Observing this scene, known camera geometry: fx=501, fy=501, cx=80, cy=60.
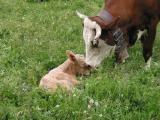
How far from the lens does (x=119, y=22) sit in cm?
778

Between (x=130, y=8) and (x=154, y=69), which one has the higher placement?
(x=130, y=8)

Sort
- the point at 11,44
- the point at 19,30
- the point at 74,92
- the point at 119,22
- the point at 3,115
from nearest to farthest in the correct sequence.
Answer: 1. the point at 3,115
2. the point at 74,92
3. the point at 119,22
4. the point at 11,44
5. the point at 19,30

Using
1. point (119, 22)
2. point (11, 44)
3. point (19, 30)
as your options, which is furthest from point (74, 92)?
point (19, 30)

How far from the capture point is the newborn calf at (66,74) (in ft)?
22.6

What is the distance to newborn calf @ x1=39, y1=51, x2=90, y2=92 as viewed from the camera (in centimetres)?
689

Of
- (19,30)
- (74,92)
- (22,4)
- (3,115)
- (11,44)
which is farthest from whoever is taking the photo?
(22,4)

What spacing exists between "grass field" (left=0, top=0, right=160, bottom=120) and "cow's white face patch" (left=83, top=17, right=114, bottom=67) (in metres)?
0.19

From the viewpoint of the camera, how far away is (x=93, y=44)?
24.9 feet

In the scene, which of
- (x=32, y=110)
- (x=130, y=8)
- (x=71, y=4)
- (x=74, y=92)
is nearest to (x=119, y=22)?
(x=130, y=8)

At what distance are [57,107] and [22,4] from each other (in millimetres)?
6038

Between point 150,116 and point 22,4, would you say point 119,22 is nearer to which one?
point 150,116

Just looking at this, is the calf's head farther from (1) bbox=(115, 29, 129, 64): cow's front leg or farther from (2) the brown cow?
(1) bbox=(115, 29, 129, 64): cow's front leg

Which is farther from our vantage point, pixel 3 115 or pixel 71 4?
pixel 71 4

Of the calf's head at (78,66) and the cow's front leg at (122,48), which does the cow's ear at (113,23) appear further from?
the calf's head at (78,66)
